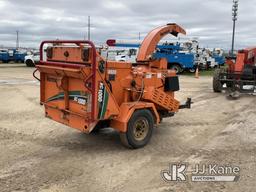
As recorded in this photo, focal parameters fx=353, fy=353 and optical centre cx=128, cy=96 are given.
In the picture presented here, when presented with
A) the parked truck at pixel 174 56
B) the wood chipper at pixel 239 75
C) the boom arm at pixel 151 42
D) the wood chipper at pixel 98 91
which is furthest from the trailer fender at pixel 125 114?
the parked truck at pixel 174 56

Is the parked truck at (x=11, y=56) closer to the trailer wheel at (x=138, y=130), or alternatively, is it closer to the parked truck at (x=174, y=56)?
the parked truck at (x=174, y=56)

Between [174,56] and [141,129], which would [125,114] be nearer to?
[141,129]

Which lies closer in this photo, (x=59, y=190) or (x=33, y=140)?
(x=59, y=190)

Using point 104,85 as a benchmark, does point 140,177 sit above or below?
below

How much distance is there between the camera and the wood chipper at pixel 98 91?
576cm

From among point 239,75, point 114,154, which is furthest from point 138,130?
point 239,75

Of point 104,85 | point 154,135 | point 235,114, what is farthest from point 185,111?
point 104,85

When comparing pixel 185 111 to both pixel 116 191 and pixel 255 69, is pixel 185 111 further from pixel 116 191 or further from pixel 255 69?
pixel 116 191

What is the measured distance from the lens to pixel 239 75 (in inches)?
527

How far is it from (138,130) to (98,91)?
1268 millimetres

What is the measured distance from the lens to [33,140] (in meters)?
7.01

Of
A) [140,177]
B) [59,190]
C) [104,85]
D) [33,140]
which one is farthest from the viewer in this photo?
[33,140]

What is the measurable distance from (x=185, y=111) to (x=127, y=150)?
4.22 metres
